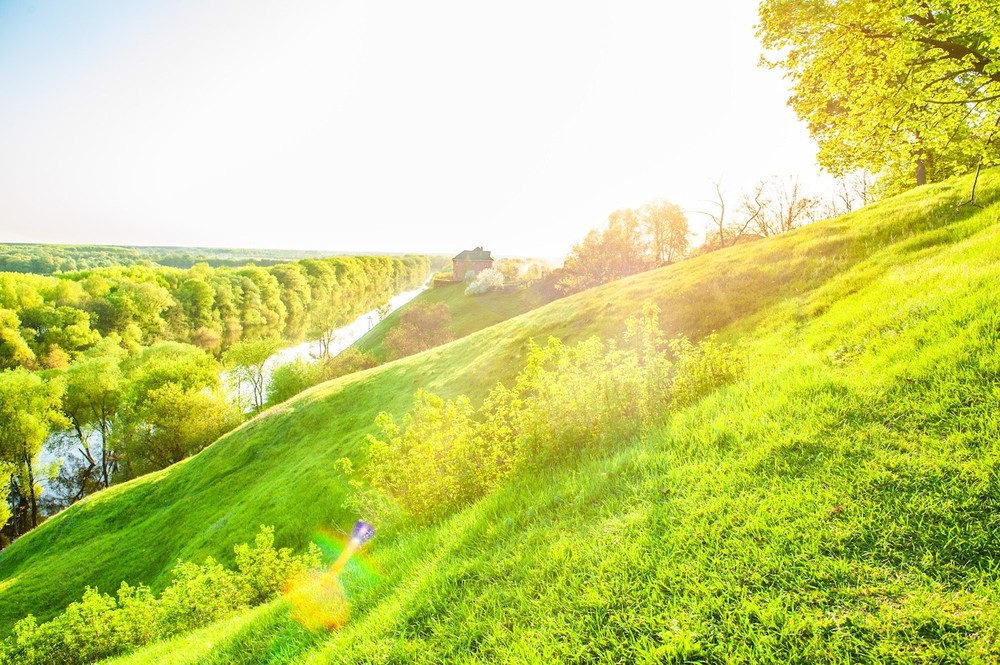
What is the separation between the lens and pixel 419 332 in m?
62.5

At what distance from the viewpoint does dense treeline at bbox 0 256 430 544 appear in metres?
38.4

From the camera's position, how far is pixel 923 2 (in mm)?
8664

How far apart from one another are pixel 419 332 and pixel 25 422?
3984 centimetres

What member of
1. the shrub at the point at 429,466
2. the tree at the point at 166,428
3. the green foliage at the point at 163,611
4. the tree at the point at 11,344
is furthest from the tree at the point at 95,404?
the shrub at the point at 429,466

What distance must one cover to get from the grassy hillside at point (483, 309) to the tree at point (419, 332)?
7.21 feet

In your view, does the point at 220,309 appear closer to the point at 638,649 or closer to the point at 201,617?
the point at 201,617

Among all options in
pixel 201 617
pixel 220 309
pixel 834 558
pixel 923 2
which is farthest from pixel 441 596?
pixel 220 309

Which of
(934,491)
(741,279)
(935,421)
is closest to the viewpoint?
(934,491)

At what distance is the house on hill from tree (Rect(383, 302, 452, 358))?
4774 cm

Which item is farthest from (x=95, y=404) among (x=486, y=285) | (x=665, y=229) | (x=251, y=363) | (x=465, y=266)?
→ (x=465, y=266)

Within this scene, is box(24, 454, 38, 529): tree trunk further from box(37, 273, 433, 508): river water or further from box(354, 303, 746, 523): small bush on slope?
box(354, 303, 746, 523): small bush on slope

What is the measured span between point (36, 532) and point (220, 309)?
183 feet

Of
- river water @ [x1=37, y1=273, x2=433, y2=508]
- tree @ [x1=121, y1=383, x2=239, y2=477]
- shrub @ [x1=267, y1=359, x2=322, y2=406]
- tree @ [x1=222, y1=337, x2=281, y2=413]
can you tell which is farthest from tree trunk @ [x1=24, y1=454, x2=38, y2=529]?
tree @ [x1=222, y1=337, x2=281, y2=413]

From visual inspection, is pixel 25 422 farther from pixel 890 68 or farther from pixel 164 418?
pixel 890 68
